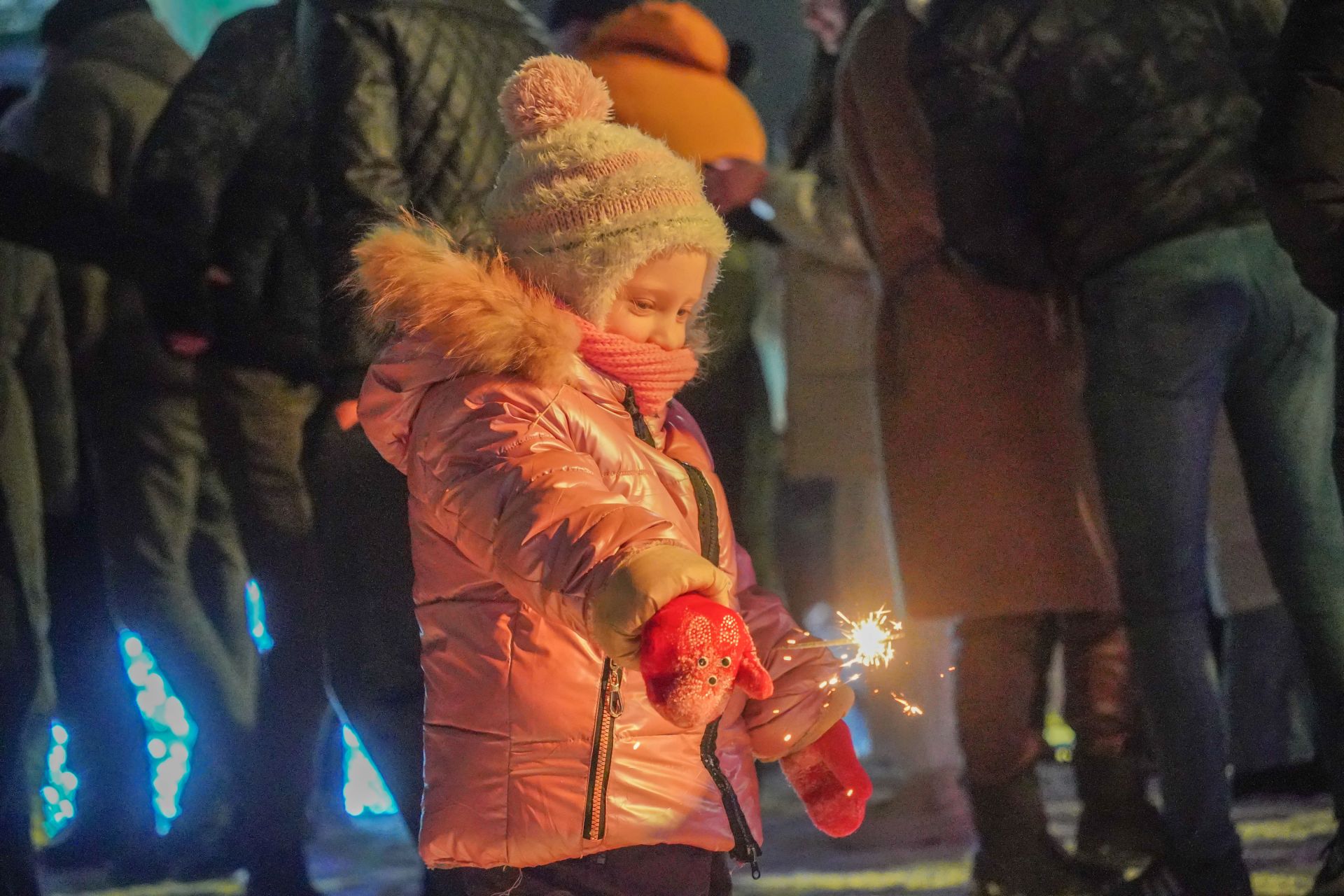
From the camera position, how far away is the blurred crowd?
229 cm

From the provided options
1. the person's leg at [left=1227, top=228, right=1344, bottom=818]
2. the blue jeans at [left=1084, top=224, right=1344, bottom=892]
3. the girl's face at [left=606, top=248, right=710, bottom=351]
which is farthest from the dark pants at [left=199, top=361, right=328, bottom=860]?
the person's leg at [left=1227, top=228, right=1344, bottom=818]

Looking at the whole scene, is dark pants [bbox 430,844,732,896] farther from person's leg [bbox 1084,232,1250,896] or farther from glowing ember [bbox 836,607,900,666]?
person's leg [bbox 1084,232,1250,896]

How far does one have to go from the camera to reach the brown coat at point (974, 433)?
8.14 feet

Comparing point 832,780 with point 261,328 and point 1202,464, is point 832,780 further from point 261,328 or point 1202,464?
point 261,328

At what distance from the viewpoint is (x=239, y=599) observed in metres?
2.82

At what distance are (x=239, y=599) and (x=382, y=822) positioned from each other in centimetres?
68

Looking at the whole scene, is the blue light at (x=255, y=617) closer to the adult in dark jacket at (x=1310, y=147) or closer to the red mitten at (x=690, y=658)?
the red mitten at (x=690, y=658)

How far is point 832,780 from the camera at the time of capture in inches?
67.2

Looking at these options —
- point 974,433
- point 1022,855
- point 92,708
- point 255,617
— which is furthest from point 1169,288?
point 92,708

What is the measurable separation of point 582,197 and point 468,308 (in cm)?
21

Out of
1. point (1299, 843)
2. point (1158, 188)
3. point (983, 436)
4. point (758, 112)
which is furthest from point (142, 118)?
point (1299, 843)

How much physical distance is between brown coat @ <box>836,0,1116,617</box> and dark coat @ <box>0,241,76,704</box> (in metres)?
1.63

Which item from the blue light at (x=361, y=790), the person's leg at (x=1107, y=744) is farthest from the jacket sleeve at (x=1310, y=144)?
the blue light at (x=361, y=790)

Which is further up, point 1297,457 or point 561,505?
point 561,505
